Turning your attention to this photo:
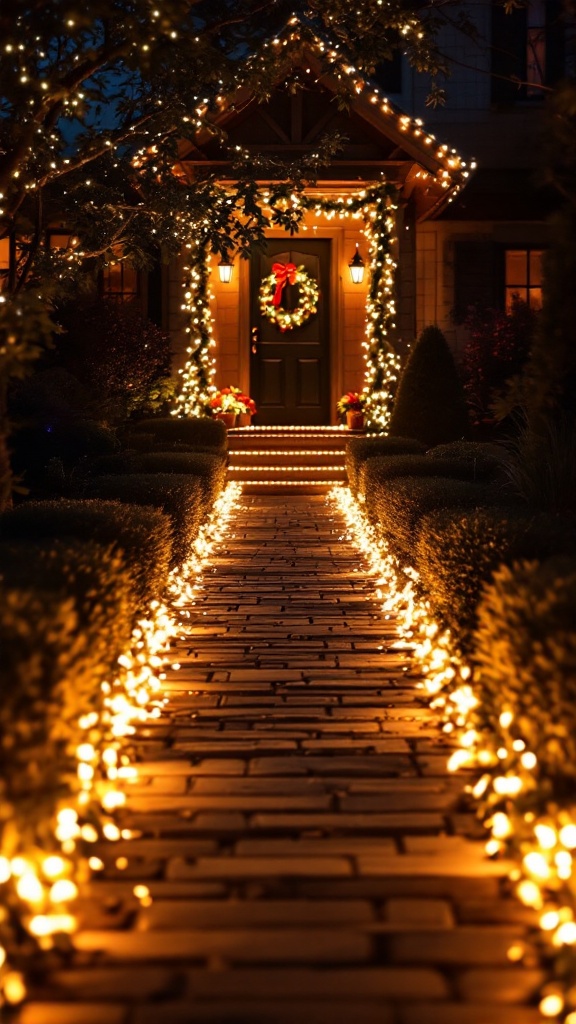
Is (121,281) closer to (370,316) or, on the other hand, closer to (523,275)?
(370,316)

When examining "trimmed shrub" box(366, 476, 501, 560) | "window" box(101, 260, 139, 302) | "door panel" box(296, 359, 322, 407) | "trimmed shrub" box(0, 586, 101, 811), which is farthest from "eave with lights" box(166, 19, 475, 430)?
"trimmed shrub" box(0, 586, 101, 811)

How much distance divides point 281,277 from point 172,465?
7491mm

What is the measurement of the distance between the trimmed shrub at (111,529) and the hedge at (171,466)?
365cm

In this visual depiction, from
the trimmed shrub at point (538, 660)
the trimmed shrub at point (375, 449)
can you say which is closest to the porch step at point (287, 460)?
the trimmed shrub at point (375, 449)

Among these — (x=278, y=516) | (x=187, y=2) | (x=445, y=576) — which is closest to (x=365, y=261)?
(x=278, y=516)

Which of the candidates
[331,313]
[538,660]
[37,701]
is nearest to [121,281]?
[331,313]

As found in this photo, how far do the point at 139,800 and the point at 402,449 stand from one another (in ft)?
28.6

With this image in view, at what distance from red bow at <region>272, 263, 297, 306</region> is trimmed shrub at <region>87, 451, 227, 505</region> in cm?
610

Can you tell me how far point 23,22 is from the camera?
7.77 metres

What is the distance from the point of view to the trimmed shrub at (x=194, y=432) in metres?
14.5

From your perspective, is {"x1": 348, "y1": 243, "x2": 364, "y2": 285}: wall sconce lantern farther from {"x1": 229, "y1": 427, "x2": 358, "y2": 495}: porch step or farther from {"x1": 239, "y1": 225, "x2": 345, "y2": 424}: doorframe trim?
{"x1": 229, "y1": 427, "x2": 358, "y2": 495}: porch step

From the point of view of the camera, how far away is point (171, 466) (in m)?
11.0

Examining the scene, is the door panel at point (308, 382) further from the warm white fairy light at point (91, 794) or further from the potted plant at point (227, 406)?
the warm white fairy light at point (91, 794)

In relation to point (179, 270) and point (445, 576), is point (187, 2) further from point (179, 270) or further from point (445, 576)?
point (179, 270)
